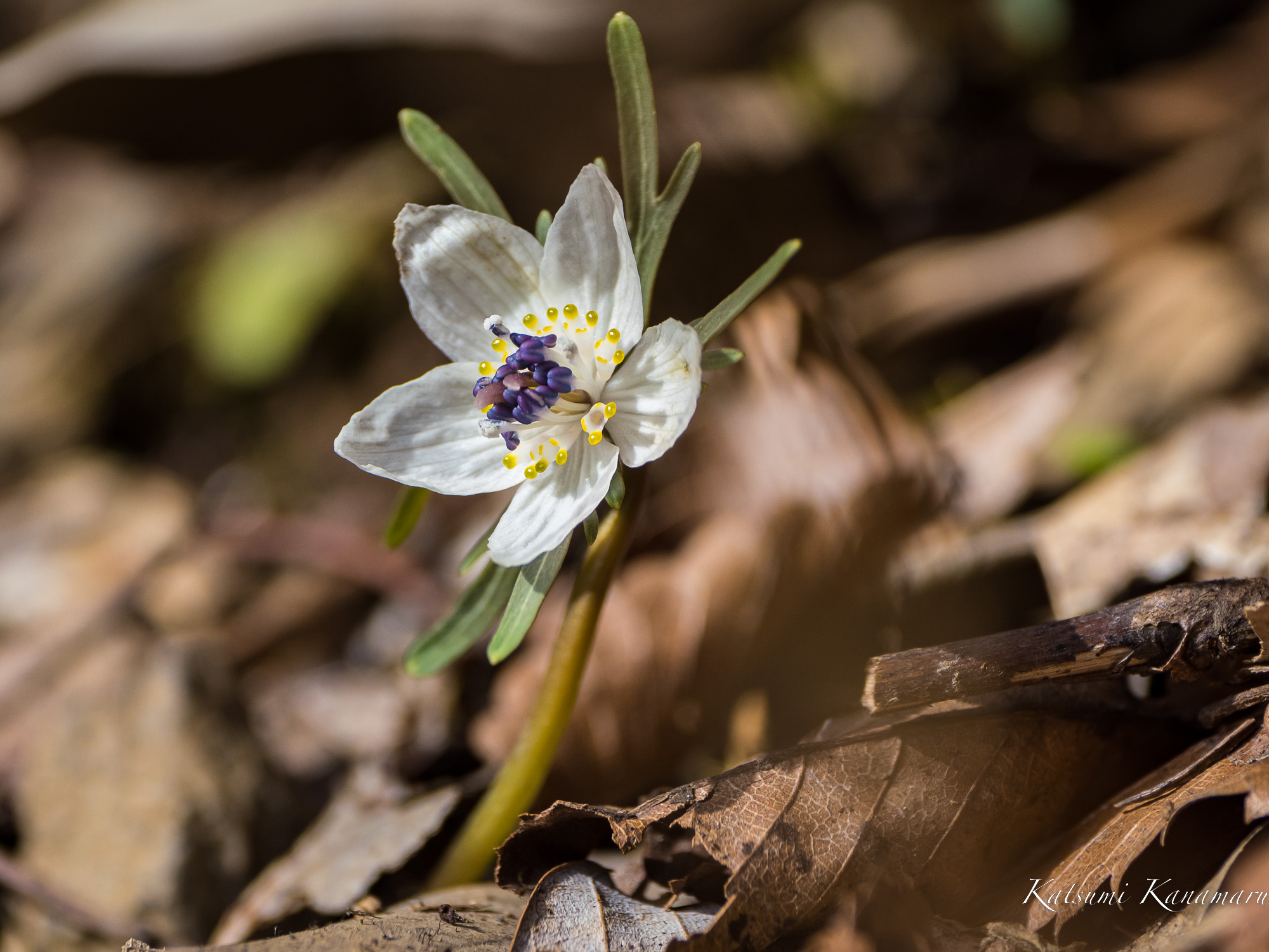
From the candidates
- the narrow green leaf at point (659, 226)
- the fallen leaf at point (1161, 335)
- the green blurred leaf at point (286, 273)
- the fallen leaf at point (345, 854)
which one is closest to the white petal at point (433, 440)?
the narrow green leaf at point (659, 226)

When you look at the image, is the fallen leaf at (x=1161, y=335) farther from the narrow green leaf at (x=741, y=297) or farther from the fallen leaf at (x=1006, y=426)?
the narrow green leaf at (x=741, y=297)

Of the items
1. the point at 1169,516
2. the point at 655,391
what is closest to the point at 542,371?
the point at 655,391

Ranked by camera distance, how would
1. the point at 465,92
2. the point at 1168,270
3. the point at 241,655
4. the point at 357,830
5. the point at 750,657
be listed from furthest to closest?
1. the point at 465,92
2. the point at 1168,270
3. the point at 241,655
4. the point at 750,657
5. the point at 357,830

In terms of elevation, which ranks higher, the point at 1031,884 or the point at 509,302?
the point at 509,302

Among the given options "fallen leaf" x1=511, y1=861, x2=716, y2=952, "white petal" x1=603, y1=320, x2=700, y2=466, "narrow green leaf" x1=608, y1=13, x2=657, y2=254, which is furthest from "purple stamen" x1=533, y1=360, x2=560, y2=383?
"fallen leaf" x1=511, y1=861, x2=716, y2=952

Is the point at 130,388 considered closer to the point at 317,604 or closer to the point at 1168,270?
the point at 317,604

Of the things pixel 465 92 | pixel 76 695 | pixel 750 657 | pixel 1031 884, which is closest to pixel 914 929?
pixel 1031 884

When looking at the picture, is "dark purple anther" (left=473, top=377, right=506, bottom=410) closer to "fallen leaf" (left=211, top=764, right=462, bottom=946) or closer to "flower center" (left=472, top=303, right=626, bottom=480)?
"flower center" (left=472, top=303, right=626, bottom=480)

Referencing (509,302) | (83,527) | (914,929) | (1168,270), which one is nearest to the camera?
(914,929)
